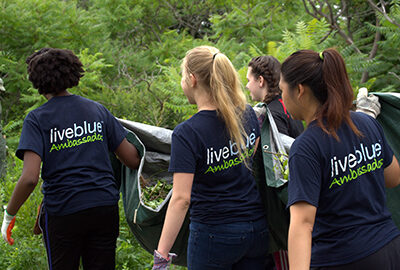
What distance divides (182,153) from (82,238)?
1096mm

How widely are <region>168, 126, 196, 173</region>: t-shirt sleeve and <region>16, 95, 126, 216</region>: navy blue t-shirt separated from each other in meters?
0.79

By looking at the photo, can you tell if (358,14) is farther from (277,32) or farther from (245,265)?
(245,265)

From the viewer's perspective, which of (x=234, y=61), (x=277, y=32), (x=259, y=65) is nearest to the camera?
(x=259, y=65)

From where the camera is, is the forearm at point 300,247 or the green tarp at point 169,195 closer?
the forearm at point 300,247

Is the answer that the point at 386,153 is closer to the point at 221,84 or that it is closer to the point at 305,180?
the point at 305,180

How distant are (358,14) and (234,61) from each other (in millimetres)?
2478

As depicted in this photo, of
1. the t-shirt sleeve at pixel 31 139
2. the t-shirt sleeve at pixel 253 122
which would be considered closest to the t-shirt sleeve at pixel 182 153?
the t-shirt sleeve at pixel 253 122

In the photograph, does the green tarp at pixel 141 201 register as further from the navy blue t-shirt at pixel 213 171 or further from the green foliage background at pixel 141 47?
the green foliage background at pixel 141 47

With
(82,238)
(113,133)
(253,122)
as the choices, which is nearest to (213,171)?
(253,122)

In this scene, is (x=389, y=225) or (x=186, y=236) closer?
(x=389, y=225)

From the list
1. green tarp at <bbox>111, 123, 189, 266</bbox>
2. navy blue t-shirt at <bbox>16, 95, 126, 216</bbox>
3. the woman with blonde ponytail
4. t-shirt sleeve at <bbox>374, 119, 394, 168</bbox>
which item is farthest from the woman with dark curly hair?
t-shirt sleeve at <bbox>374, 119, 394, 168</bbox>

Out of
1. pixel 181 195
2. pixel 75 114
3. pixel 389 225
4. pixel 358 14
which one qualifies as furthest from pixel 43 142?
pixel 358 14

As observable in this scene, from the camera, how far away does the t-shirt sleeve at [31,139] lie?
3043 mm

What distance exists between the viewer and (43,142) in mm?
3143
